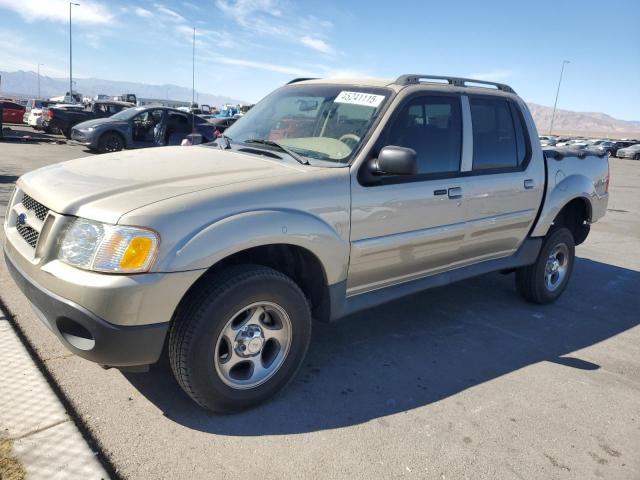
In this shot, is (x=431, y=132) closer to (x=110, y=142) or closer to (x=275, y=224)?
(x=275, y=224)

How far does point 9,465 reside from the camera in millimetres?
2338

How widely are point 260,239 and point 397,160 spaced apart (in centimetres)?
95

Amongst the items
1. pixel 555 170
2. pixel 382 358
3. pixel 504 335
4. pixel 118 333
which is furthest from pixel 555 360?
pixel 118 333

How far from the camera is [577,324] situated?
4699 mm

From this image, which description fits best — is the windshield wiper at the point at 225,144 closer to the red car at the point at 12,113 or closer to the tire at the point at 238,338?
the tire at the point at 238,338

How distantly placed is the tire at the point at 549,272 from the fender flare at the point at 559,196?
0.19 metres

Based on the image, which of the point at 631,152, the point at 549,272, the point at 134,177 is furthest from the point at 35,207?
the point at 631,152

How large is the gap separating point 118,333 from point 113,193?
0.71m

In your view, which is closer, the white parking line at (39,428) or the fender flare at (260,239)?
the white parking line at (39,428)

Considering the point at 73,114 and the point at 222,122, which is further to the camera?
the point at 73,114

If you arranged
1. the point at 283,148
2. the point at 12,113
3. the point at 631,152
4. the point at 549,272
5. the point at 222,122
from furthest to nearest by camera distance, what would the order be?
1. the point at 631,152
2. the point at 12,113
3. the point at 222,122
4. the point at 549,272
5. the point at 283,148

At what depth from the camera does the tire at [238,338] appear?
2.63 m

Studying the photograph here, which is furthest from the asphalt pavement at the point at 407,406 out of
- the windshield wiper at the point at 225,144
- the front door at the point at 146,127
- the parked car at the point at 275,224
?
the front door at the point at 146,127

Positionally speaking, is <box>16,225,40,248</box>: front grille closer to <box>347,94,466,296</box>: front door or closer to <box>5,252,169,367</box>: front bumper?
<box>5,252,169,367</box>: front bumper
